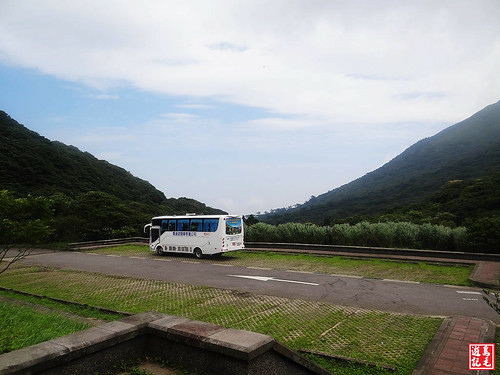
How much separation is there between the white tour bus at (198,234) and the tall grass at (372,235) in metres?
4.66

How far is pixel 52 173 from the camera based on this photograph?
173ft

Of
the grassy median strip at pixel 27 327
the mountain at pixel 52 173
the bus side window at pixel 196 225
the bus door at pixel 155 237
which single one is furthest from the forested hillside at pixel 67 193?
the bus side window at pixel 196 225

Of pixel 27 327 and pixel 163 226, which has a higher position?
pixel 163 226

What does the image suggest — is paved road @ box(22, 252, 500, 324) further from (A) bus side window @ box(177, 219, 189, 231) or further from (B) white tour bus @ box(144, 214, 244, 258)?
(A) bus side window @ box(177, 219, 189, 231)

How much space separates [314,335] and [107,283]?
9.33 metres

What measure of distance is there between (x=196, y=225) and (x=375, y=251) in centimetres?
1020

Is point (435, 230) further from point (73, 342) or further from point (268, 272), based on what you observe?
point (73, 342)

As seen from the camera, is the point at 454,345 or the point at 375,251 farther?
the point at 375,251

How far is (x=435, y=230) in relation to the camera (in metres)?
20.3

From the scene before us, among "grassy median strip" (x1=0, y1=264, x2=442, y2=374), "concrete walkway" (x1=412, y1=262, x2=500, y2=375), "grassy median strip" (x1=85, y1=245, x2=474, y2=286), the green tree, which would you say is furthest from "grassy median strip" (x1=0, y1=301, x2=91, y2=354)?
"grassy median strip" (x1=85, y1=245, x2=474, y2=286)

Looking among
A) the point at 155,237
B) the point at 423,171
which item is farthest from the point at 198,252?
the point at 423,171

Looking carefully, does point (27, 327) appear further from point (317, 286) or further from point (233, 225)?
point (233, 225)

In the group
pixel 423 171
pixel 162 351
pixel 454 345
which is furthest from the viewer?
pixel 423 171

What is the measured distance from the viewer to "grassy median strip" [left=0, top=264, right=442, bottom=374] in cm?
736
